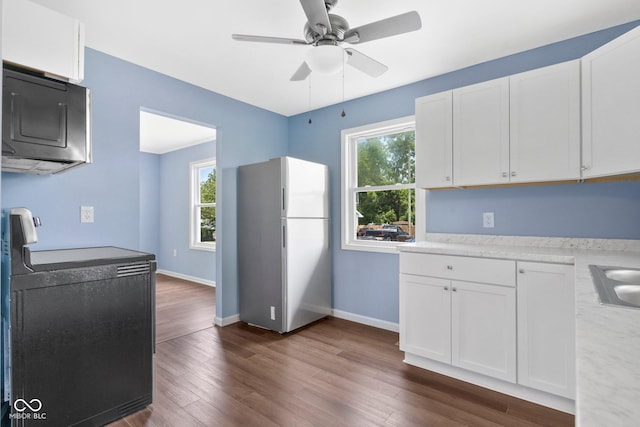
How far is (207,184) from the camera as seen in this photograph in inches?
221

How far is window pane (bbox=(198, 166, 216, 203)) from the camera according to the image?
554 centimetres

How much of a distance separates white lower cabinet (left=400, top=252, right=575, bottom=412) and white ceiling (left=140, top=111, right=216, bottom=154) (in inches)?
134

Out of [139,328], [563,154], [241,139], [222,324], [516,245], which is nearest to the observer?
[139,328]

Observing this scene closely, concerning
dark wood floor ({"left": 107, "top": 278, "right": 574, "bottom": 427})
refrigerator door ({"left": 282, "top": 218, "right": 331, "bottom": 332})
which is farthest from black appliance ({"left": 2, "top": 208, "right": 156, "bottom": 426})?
refrigerator door ({"left": 282, "top": 218, "right": 331, "bottom": 332})

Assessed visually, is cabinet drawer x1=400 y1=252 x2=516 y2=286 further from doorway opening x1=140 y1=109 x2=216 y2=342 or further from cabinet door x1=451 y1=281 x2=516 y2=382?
doorway opening x1=140 y1=109 x2=216 y2=342

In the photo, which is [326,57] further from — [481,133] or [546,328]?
[546,328]

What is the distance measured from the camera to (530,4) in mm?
1964

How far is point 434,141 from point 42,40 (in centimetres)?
262

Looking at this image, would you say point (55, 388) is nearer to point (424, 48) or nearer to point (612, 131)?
point (424, 48)

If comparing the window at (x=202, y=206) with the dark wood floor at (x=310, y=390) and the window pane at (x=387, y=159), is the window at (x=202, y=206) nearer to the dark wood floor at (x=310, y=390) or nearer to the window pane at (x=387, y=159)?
the dark wood floor at (x=310, y=390)

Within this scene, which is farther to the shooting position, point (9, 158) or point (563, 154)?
point (563, 154)

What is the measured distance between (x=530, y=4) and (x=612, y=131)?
92 centimetres

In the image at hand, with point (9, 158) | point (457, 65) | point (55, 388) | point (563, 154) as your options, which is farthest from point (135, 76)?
point (563, 154)

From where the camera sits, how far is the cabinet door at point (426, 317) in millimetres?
2295
